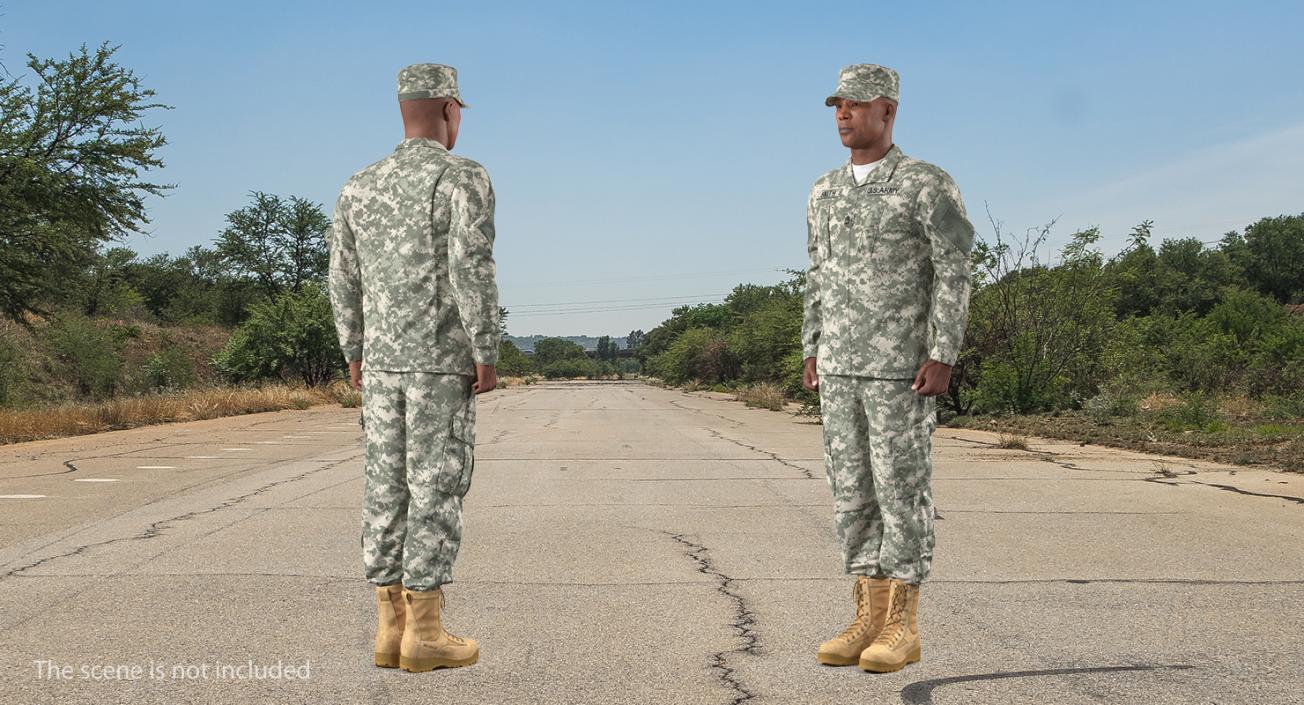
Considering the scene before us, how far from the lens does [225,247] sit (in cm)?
6631

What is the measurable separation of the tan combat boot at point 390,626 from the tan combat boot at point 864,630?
1.70m

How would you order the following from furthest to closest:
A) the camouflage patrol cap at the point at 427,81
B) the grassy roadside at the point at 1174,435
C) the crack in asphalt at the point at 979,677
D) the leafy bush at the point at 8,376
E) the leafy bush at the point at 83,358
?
the leafy bush at the point at 83,358
the leafy bush at the point at 8,376
the grassy roadside at the point at 1174,435
the camouflage patrol cap at the point at 427,81
the crack in asphalt at the point at 979,677

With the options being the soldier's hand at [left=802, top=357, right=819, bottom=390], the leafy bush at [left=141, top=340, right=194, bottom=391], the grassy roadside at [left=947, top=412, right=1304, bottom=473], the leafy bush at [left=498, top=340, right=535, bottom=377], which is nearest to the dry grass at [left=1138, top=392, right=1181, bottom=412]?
the grassy roadside at [left=947, top=412, right=1304, bottom=473]

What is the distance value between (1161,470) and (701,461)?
17.4 feet

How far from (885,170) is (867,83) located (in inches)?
13.5

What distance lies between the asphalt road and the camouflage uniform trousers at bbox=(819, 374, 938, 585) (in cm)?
47

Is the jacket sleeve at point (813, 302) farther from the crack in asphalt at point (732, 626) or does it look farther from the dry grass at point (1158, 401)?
the dry grass at point (1158, 401)

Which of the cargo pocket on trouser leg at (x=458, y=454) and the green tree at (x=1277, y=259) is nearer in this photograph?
the cargo pocket on trouser leg at (x=458, y=454)

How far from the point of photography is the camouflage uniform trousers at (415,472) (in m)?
4.22

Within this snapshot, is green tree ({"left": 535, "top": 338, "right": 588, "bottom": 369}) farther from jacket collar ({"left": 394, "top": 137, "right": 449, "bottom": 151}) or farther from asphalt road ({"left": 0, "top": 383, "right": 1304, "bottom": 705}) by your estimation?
jacket collar ({"left": 394, "top": 137, "right": 449, "bottom": 151})

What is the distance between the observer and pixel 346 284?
15.1 ft

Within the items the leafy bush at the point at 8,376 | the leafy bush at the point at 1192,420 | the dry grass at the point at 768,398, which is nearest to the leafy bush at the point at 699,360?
the dry grass at the point at 768,398

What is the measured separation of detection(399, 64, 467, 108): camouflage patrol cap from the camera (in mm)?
4402

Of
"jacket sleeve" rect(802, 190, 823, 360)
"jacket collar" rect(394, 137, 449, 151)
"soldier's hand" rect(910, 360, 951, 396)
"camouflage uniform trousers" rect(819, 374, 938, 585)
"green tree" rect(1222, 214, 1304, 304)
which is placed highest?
"green tree" rect(1222, 214, 1304, 304)
